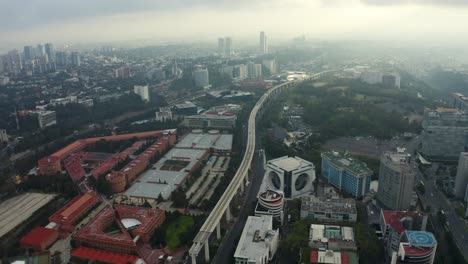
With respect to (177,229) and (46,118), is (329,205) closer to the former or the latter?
(177,229)

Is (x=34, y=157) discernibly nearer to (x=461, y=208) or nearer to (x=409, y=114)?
(x=461, y=208)

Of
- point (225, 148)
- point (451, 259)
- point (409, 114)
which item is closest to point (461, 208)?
point (451, 259)

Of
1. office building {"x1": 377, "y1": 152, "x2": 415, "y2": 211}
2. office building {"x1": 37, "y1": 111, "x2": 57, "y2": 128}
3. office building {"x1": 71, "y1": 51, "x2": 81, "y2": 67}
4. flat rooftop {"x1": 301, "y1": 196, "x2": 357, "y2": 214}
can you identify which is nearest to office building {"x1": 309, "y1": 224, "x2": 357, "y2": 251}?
flat rooftop {"x1": 301, "y1": 196, "x2": 357, "y2": 214}

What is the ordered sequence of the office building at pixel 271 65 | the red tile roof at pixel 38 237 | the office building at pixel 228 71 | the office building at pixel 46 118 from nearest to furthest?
the red tile roof at pixel 38 237 < the office building at pixel 46 118 < the office building at pixel 228 71 < the office building at pixel 271 65

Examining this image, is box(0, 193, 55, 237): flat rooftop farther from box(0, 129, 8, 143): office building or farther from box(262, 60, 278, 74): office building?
box(262, 60, 278, 74): office building

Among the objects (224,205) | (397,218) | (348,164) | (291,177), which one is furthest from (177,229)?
(348,164)

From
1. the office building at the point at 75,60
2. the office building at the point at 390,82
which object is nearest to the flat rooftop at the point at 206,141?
the office building at the point at 390,82

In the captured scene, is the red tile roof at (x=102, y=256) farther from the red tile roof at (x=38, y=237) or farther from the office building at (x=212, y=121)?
the office building at (x=212, y=121)
